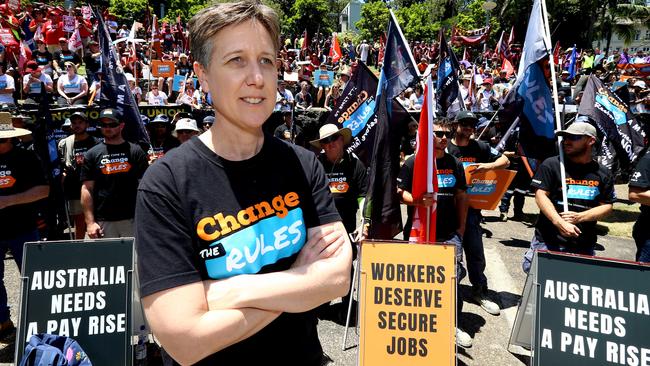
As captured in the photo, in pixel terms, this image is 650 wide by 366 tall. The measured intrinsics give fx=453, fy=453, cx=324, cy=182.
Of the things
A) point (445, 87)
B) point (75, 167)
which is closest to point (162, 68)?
point (75, 167)

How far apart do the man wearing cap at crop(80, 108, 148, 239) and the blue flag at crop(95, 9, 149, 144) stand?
98cm

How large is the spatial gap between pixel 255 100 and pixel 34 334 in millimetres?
3011

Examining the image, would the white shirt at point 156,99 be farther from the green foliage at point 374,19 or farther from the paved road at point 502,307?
the green foliage at point 374,19

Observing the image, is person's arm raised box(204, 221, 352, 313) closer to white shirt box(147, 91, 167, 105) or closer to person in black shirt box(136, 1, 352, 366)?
person in black shirt box(136, 1, 352, 366)

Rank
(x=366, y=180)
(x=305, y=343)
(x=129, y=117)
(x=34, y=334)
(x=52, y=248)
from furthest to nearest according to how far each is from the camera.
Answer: (x=129, y=117), (x=366, y=180), (x=52, y=248), (x=34, y=334), (x=305, y=343)

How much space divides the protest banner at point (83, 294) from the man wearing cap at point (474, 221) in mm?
3933

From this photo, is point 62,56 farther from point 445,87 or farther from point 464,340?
point 464,340

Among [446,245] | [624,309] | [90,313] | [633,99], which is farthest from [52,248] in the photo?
[633,99]

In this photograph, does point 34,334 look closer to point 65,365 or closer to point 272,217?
point 65,365

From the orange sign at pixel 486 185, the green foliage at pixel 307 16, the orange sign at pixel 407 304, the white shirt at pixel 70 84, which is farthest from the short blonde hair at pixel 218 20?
the green foliage at pixel 307 16

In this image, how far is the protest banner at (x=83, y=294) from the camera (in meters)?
3.52

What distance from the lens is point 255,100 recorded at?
155cm

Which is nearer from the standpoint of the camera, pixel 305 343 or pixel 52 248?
pixel 305 343

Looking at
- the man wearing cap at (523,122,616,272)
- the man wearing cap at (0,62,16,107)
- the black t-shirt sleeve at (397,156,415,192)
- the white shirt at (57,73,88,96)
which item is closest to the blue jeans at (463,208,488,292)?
the man wearing cap at (523,122,616,272)
